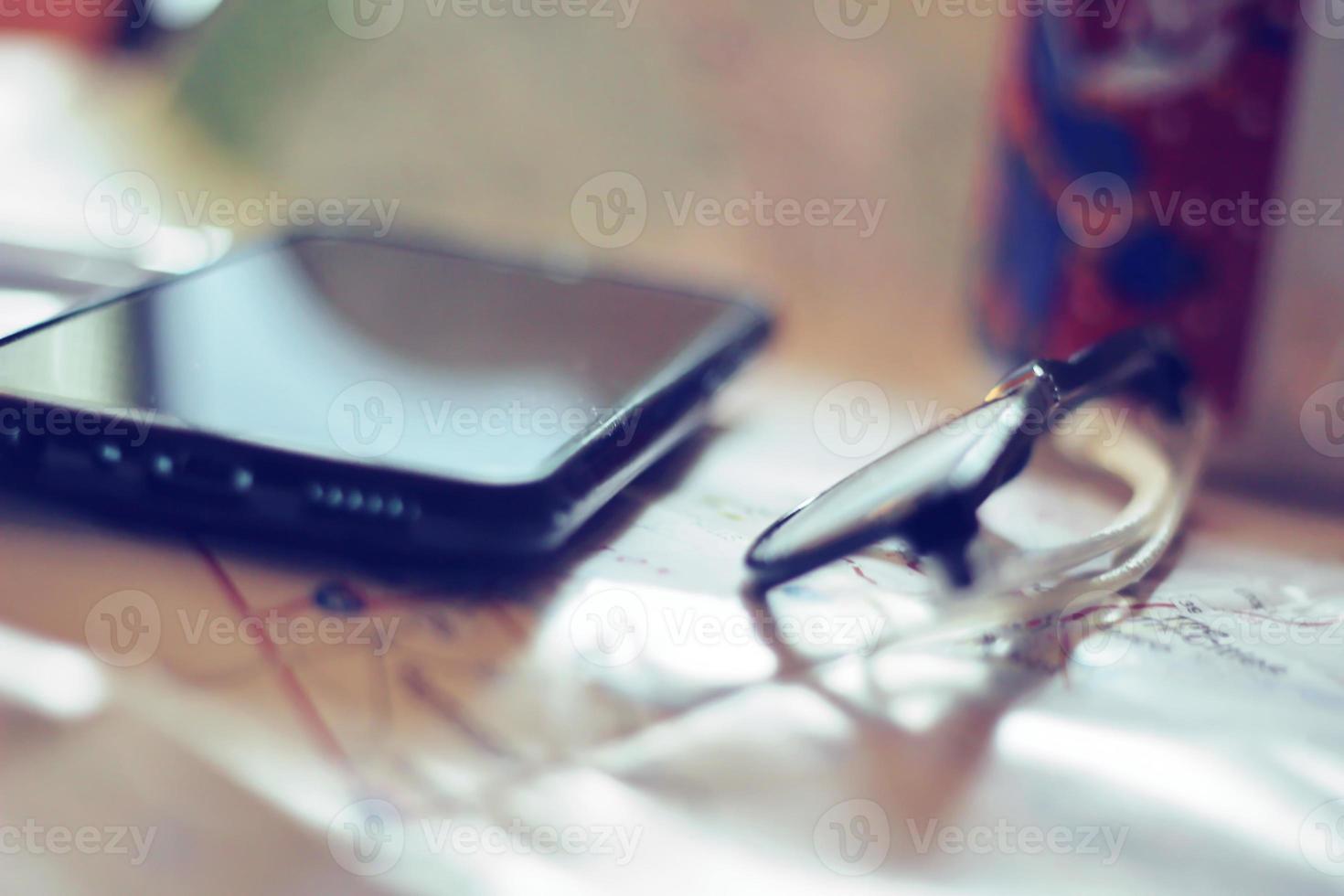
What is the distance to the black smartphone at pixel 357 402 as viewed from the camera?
0.33m

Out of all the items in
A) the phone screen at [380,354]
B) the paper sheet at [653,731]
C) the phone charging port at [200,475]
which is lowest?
the paper sheet at [653,731]

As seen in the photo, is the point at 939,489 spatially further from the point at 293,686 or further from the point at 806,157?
the point at 806,157

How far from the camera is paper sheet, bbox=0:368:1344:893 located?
25 cm

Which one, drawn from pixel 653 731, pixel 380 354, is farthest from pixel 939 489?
pixel 380 354

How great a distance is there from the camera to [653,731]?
293mm

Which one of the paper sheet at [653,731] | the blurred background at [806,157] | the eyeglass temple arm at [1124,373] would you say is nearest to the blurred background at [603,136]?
the blurred background at [806,157]

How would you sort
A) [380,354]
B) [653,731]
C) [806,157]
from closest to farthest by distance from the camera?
[653,731], [380,354], [806,157]

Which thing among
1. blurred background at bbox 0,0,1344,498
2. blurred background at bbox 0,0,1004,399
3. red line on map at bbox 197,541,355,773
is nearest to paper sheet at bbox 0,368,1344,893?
red line on map at bbox 197,541,355,773

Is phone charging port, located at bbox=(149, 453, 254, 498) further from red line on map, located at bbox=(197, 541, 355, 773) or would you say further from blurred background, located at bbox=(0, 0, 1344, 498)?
blurred background, located at bbox=(0, 0, 1344, 498)

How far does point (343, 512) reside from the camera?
33 cm

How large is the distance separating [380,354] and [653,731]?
0.18 meters

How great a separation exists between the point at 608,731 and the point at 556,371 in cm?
16

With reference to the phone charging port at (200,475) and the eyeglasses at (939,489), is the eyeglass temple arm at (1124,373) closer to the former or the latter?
the eyeglasses at (939,489)

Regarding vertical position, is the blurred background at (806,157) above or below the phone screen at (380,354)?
above
